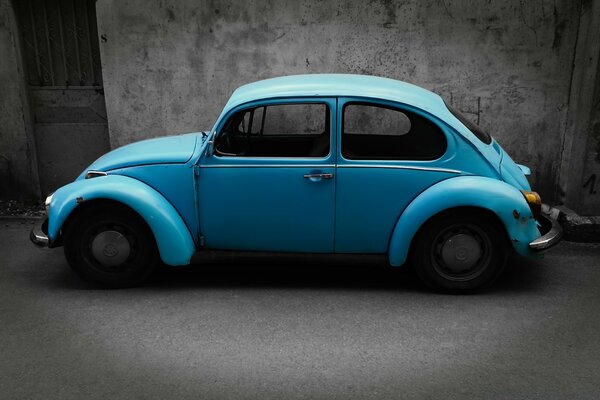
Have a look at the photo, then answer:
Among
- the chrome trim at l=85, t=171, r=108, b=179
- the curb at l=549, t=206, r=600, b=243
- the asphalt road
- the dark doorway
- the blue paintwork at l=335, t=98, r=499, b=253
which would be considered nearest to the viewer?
the asphalt road

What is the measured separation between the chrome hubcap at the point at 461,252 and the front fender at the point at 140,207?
2118 mm

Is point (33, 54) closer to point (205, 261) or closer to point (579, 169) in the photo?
point (205, 261)

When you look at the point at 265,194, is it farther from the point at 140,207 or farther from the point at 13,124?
the point at 13,124

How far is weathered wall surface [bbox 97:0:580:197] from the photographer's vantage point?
600cm

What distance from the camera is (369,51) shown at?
20.2 ft

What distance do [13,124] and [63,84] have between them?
2.57 ft

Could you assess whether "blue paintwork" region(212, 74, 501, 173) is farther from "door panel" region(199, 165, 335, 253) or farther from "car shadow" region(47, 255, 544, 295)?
"car shadow" region(47, 255, 544, 295)

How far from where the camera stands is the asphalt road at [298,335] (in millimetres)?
3203

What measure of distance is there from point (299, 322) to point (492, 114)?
3779mm

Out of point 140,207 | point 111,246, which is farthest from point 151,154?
point 111,246

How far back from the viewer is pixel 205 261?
174 inches

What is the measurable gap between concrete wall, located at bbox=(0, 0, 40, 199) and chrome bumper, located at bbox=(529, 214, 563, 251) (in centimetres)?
591

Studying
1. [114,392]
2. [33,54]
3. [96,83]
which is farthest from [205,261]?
[33,54]

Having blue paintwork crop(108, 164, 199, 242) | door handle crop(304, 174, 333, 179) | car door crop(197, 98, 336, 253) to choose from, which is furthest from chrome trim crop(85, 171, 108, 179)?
door handle crop(304, 174, 333, 179)
